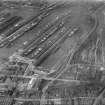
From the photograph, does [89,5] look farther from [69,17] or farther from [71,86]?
[71,86]

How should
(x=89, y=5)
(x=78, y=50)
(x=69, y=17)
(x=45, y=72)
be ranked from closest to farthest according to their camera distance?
1. (x=45, y=72)
2. (x=78, y=50)
3. (x=69, y=17)
4. (x=89, y=5)

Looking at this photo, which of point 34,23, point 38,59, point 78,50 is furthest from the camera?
point 34,23

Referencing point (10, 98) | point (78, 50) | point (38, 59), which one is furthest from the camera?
point (78, 50)

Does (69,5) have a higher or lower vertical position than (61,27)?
higher

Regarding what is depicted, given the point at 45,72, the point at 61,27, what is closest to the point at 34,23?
the point at 61,27

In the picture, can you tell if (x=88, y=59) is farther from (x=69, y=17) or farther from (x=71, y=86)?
(x=69, y=17)

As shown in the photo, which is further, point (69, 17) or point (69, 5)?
point (69, 5)

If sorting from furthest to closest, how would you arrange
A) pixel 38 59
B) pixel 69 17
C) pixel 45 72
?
pixel 69 17 < pixel 38 59 < pixel 45 72

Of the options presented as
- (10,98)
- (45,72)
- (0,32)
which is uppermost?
(0,32)

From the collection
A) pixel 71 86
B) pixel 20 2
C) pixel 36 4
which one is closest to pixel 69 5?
pixel 36 4
